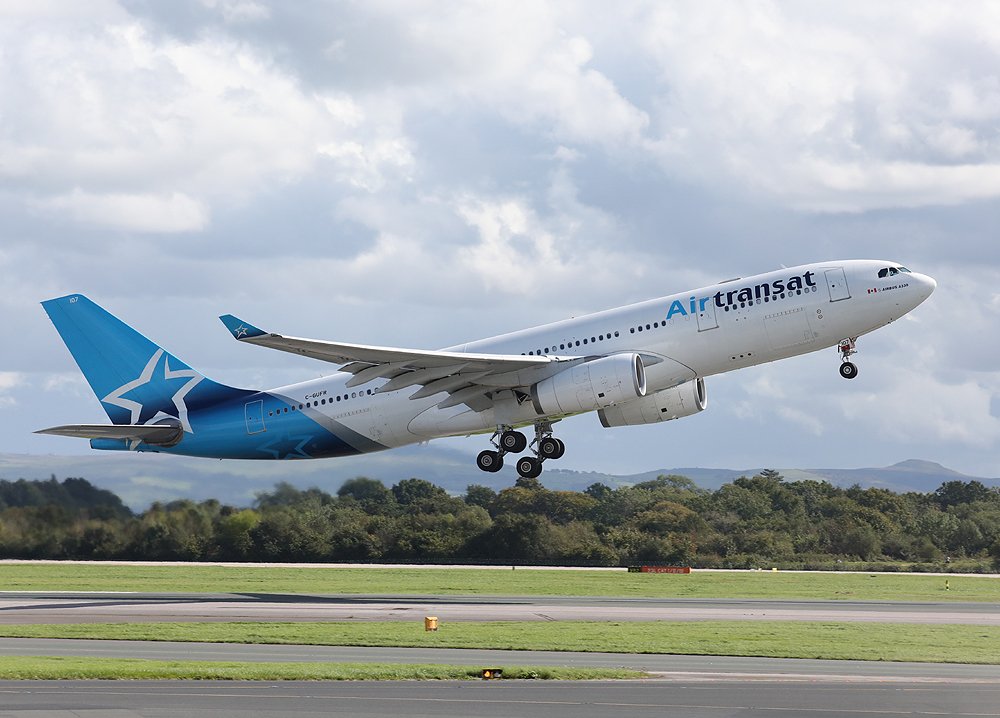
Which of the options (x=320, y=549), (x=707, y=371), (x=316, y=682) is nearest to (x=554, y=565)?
(x=320, y=549)

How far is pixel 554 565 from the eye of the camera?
78.9 meters

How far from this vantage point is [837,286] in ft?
140

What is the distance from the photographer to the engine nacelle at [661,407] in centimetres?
4888

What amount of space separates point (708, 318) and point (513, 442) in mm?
9154

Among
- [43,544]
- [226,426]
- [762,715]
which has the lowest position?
[762,715]

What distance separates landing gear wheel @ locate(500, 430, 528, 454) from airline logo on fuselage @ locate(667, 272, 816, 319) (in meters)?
7.69

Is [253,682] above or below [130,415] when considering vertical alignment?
below

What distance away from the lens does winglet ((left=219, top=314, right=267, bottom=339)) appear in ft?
131

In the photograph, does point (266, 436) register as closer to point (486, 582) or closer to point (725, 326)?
point (486, 582)

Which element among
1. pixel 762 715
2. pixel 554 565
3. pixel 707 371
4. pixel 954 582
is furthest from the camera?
pixel 554 565

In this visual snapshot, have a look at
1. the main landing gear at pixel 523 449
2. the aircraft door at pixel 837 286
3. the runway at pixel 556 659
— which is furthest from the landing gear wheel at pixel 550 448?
the runway at pixel 556 659

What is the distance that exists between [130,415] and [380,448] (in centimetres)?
1053

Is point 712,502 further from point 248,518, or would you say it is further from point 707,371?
point 707,371

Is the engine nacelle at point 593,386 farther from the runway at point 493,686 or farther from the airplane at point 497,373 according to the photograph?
the runway at point 493,686
